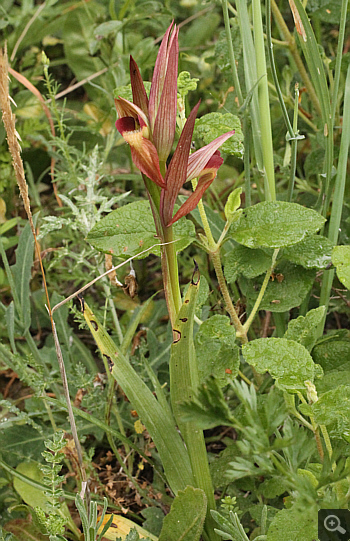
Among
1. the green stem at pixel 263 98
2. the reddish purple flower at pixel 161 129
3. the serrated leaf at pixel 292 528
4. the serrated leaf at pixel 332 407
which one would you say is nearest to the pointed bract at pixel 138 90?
the reddish purple flower at pixel 161 129

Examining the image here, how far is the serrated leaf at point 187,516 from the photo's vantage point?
2.68ft

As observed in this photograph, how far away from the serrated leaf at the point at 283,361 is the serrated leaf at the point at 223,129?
35 centimetres

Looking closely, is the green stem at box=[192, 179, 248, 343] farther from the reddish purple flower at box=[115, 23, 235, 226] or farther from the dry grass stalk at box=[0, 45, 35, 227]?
the dry grass stalk at box=[0, 45, 35, 227]

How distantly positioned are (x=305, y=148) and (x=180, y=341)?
1.14m

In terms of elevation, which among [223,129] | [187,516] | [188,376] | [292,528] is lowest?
[187,516]

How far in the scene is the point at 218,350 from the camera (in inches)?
35.3

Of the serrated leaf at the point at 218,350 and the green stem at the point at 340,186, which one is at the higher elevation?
the green stem at the point at 340,186

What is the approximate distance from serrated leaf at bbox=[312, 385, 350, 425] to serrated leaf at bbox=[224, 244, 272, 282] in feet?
1.01

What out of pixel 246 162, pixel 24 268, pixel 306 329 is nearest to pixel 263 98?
pixel 246 162

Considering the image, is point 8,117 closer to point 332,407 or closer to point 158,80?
point 158,80

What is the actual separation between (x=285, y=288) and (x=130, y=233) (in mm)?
337

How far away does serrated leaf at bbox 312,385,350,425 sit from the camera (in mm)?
698

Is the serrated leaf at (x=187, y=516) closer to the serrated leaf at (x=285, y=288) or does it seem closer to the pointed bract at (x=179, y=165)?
the serrated leaf at (x=285, y=288)

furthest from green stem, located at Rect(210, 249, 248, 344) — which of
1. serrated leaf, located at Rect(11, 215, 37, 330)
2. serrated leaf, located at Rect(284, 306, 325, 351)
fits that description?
serrated leaf, located at Rect(11, 215, 37, 330)
